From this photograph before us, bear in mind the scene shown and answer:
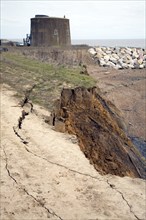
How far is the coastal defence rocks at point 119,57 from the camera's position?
125 ft

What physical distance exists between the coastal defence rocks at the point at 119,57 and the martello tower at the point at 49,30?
16.7 ft

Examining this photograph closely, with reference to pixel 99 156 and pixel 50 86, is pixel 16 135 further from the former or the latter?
pixel 50 86

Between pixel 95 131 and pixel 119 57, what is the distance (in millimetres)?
31501

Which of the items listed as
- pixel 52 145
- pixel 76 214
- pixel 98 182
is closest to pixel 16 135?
pixel 52 145

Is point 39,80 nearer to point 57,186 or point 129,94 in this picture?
point 57,186

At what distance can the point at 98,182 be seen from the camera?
19.6 feet

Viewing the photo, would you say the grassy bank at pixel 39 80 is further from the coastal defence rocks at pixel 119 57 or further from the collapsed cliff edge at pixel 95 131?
the coastal defence rocks at pixel 119 57

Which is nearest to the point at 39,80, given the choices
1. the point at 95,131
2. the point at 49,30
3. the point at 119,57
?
the point at 95,131

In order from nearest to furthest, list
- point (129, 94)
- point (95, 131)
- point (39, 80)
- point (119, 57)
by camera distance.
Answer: point (95, 131)
point (39, 80)
point (129, 94)
point (119, 57)

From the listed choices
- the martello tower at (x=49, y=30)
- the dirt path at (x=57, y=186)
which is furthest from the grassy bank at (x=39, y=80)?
the martello tower at (x=49, y=30)

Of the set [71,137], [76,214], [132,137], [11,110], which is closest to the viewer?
[76,214]

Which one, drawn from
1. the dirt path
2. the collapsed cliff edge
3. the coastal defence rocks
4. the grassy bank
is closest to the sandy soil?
the coastal defence rocks

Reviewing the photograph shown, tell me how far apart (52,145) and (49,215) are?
102 inches

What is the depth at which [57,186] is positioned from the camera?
5.85 metres
